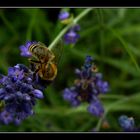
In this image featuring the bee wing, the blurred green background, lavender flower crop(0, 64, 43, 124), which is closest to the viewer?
lavender flower crop(0, 64, 43, 124)

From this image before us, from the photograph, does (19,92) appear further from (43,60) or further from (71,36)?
(71,36)

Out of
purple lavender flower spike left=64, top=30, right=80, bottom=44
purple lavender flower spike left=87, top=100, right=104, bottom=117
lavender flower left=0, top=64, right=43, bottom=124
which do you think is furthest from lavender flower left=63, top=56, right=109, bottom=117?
lavender flower left=0, top=64, right=43, bottom=124

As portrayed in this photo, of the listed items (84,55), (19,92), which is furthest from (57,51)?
(84,55)

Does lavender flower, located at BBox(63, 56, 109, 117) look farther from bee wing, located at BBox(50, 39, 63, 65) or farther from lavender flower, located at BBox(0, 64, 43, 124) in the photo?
lavender flower, located at BBox(0, 64, 43, 124)

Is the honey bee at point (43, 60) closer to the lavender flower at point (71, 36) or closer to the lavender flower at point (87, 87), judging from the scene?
the lavender flower at point (87, 87)
